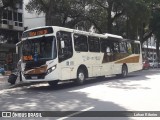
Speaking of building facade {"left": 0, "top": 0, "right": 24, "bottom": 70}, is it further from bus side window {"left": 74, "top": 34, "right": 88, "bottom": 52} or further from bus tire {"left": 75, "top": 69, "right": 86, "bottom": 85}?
bus tire {"left": 75, "top": 69, "right": 86, "bottom": 85}

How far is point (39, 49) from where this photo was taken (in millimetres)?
16641

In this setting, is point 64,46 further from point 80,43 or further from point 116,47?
point 116,47

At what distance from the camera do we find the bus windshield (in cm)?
1638

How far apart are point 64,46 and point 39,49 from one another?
1.31 meters

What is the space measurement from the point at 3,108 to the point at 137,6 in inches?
1057

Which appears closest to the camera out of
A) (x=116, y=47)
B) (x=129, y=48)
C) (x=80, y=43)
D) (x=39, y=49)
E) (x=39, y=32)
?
(x=39, y=49)

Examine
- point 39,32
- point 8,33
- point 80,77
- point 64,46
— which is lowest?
point 80,77

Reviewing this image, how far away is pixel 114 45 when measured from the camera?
76.9 ft

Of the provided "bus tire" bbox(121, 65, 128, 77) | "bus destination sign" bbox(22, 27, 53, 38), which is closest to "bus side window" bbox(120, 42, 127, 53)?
"bus tire" bbox(121, 65, 128, 77)

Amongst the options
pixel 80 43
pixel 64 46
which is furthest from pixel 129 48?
pixel 64 46

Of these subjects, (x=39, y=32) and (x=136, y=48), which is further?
(x=136, y=48)

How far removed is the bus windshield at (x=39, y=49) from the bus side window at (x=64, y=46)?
0.36 metres

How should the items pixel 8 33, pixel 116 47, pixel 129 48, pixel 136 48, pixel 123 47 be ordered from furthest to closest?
pixel 8 33, pixel 136 48, pixel 129 48, pixel 123 47, pixel 116 47

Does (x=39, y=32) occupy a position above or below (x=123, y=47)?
above
